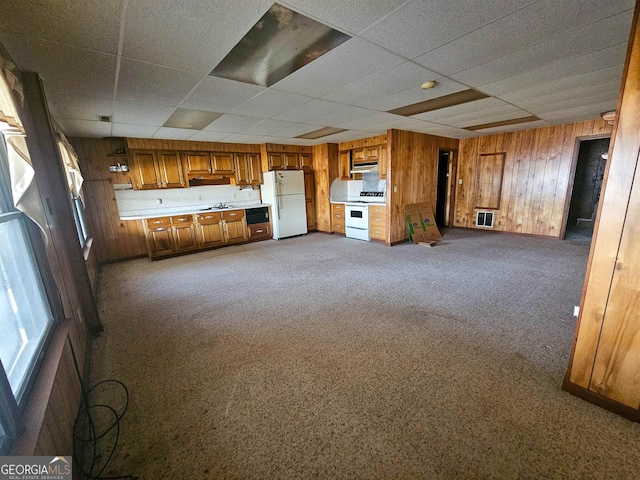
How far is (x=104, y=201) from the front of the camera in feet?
16.0

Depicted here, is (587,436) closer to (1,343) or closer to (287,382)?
(287,382)

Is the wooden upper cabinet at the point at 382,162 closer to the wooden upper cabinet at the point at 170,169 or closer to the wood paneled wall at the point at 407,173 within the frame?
the wood paneled wall at the point at 407,173

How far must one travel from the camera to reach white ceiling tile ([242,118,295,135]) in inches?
158

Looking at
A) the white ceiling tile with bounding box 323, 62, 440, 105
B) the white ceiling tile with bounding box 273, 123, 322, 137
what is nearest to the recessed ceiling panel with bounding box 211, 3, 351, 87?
the white ceiling tile with bounding box 323, 62, 440, 105

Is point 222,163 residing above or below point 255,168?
above

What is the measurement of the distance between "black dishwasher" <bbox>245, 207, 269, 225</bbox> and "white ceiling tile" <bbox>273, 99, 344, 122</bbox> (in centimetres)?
274

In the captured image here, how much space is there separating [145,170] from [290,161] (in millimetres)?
3104

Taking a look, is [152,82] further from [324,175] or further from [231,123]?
[324,175]

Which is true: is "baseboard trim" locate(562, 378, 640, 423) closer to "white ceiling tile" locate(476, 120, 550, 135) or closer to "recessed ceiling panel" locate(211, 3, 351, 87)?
→ "recessed ceiling panel" locate(211, 3, 351, 87)

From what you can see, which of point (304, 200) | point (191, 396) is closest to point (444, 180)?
point (304, 200)

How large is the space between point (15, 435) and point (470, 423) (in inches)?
82.7

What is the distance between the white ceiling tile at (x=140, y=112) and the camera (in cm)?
290

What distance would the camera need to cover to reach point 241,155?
241 inches

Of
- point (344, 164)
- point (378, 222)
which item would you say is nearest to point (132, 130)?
point (344, 164)
